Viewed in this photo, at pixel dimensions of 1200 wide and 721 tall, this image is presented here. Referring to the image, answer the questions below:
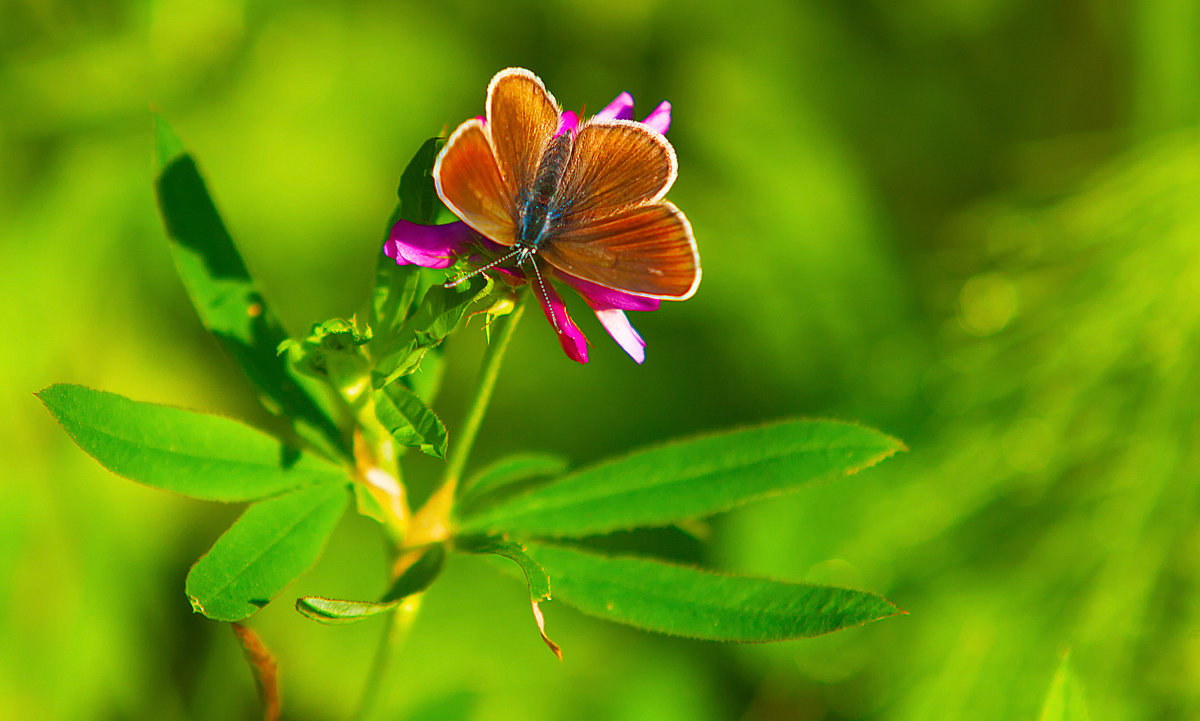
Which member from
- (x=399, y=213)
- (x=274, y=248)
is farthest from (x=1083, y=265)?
(x=274, y=248)

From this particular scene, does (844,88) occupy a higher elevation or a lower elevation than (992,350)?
higher

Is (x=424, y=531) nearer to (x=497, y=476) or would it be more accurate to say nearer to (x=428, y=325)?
(x=497, y=476)

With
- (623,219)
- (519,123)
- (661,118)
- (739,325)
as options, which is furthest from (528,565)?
(739,325)

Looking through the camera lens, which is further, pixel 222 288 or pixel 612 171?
pixel 222 288

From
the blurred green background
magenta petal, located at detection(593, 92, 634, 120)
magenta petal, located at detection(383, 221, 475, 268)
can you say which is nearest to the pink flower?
magenta petal, located at detection(383, 221, 475, 268)

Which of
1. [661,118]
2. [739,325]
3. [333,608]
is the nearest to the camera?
[333,608]

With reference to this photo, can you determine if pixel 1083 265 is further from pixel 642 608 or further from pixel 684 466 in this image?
pixel 642 608
